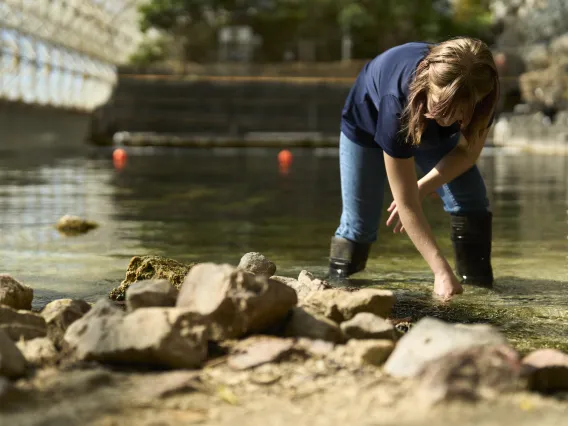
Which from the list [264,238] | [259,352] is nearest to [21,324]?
[259,352]

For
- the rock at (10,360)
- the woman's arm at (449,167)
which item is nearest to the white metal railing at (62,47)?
the woman's arm at (449,167)

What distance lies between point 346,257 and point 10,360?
8.61 ft

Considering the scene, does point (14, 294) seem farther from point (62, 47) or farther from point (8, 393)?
point (62, 47)

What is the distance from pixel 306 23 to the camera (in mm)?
50875

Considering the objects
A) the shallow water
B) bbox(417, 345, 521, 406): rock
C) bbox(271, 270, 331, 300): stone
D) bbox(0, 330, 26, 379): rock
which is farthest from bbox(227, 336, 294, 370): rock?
the shallow water

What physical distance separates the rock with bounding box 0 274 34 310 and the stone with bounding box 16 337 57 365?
60 cm

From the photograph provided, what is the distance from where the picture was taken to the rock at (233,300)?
119 inches

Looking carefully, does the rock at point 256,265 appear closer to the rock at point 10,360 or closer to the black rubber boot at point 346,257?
the black rubber boot at point 346,257

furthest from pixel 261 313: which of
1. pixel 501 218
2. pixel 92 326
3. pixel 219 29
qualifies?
pixel 219 29

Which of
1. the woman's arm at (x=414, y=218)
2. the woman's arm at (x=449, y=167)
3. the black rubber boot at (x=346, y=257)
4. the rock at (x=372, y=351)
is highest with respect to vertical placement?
the woman's arm at (x=449, y=167)

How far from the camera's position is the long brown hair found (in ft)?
11.3

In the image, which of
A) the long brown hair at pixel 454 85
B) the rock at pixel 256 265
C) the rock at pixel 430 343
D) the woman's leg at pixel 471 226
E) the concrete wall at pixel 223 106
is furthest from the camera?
the concrete wall at pixel 223 106

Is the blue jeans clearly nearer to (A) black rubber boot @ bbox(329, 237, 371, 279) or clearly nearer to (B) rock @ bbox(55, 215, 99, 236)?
(A) black rubber boot @ bbox(329, 237, 371, 279)

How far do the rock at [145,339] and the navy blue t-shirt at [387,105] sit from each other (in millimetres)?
1333
